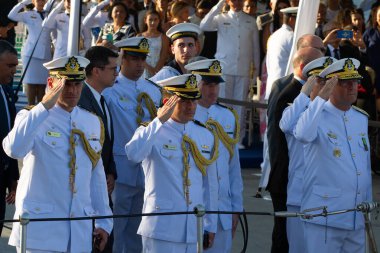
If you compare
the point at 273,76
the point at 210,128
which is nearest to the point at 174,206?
the point at 210,128

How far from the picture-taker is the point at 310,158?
27.2 feet

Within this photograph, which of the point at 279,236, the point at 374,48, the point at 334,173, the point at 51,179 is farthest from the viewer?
the point at 374,48

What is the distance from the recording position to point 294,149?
28.7 feet

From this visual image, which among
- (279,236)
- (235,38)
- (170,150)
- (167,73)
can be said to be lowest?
(279,236)

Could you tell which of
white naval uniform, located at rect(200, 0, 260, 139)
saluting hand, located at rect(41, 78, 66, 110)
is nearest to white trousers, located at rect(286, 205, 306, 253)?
saluting hand, located at rect(41, 78, 66, 110)

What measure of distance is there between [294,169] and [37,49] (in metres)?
8.74

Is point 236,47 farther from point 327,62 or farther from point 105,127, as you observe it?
point 105,127

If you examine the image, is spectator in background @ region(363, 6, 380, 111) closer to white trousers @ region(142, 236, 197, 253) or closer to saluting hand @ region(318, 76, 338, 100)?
saluting hand @ region(318, 76, 338, 100)

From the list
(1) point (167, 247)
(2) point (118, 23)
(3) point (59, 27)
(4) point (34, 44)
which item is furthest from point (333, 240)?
(4) point (34, 44)

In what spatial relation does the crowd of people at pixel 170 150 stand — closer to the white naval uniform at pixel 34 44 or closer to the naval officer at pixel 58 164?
the naval officer at pixel 58 164

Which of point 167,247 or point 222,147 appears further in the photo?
point 222,147

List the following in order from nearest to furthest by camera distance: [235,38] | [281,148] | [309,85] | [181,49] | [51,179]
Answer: [51,179], [309,85], [281,148], [181,49], [235,38]

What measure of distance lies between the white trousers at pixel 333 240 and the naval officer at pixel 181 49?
5.81 ft

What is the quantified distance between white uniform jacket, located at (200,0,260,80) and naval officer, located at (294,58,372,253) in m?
6.31
